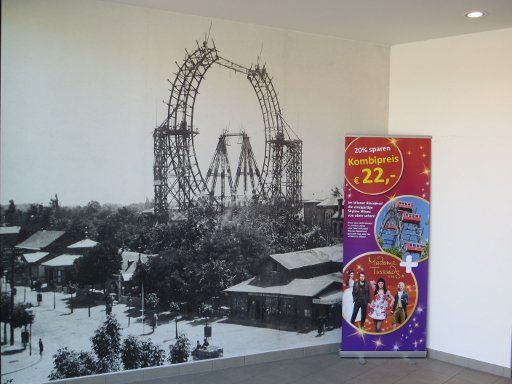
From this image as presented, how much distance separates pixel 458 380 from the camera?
168 inches

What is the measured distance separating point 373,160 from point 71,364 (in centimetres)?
310

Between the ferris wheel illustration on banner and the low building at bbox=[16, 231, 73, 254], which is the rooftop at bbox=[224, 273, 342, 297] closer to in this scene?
the ferris wheel illustration on banner

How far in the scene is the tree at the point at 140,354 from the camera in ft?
13.5

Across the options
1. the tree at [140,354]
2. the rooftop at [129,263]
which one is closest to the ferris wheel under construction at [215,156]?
the rooftop at [129,263]

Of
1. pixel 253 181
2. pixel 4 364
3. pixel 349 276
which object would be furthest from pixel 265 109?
pixel 4 364

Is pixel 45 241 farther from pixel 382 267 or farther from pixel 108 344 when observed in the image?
pixel 382 267

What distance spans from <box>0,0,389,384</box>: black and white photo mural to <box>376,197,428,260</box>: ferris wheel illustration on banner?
18.3 inches

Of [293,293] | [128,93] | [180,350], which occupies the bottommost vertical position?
[180,350]

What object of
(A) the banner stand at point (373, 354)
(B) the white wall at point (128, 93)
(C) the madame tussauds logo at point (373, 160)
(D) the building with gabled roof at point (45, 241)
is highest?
(B) the white wall at point (128, 93)

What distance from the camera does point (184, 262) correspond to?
4371mm

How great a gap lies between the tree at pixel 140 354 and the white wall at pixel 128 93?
46.6 inches

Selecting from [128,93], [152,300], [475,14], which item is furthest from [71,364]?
[475,14]

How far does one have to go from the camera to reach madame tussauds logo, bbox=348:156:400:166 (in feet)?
15.5

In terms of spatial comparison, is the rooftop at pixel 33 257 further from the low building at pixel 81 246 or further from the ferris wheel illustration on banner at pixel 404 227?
the ferris wheel illustration on banner at pixel 404 227
